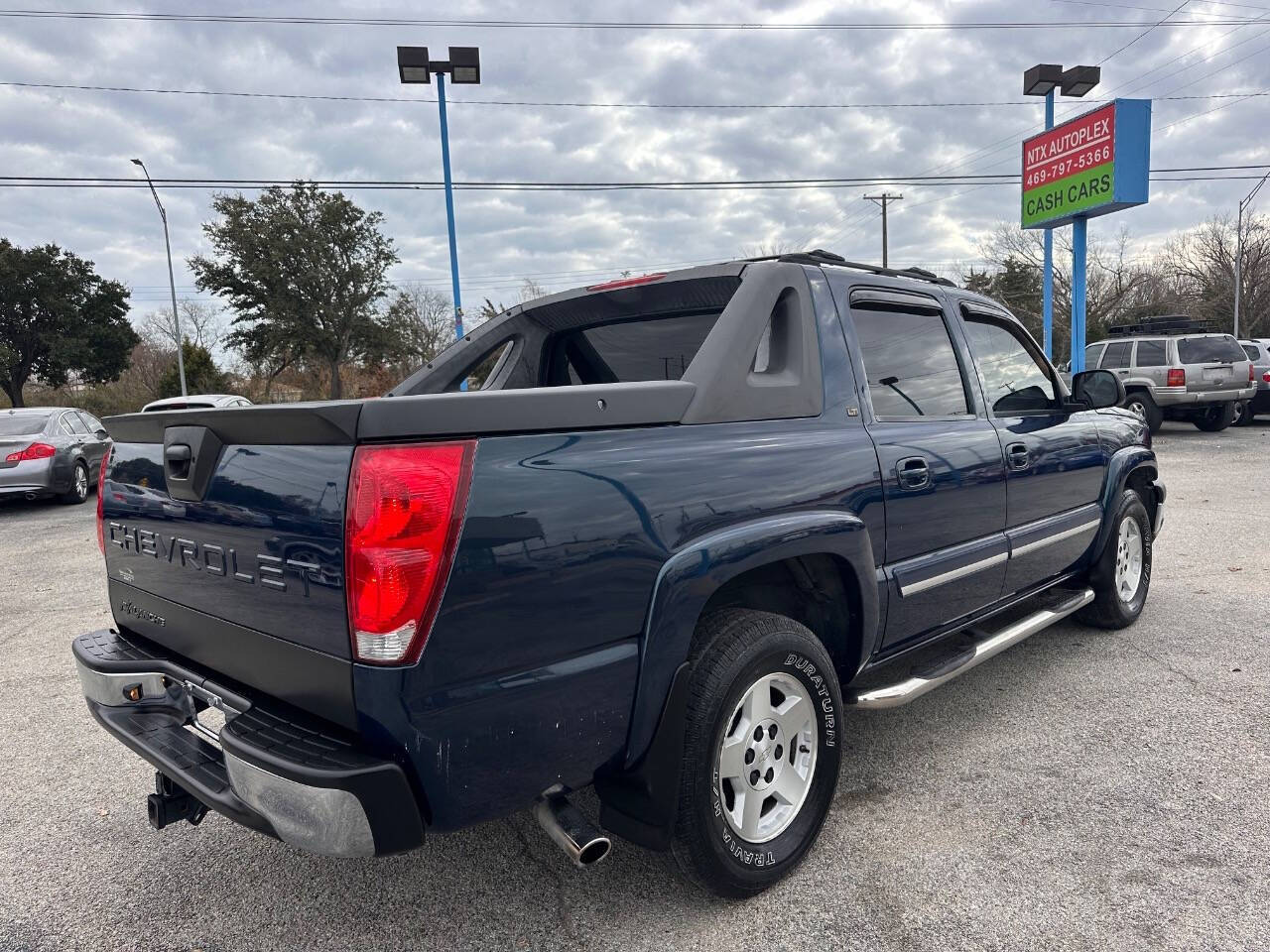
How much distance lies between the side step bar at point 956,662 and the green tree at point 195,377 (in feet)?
143

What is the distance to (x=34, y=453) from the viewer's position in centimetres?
1139

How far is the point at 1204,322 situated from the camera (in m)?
17.7

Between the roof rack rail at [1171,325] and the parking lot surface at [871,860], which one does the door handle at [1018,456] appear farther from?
the roof rack rail at [1171,325]

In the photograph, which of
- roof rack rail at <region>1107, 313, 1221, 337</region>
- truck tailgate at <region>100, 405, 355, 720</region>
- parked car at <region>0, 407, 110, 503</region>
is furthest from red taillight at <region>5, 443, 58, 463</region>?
roof rack rail at <region>1107, 313, 1221, 337</region>

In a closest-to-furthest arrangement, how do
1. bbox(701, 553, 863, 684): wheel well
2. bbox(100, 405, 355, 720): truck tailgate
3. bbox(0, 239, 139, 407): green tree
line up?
bbox(100, 405, 355, 720): truck tailgate < bbox(701, 553, 863, 684): wheel well < bbox(0, 239, 139, 407): green tree

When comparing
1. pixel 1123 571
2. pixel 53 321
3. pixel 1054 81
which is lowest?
pixel 1123 571

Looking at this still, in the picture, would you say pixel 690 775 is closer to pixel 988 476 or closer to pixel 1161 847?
pixel 1161 847

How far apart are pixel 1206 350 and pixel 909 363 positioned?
16231 mm

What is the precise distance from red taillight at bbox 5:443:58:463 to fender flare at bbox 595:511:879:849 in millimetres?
12365

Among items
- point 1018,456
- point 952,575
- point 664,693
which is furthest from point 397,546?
point 1018,456

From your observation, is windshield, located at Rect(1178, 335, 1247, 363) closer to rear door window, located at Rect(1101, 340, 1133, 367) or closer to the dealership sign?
rear door window, located at Rect(1101, 340, 1133, 367)

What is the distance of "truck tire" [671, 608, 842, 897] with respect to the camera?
221 centimetres

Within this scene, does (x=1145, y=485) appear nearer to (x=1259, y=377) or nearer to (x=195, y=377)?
(x=1259, y=377)

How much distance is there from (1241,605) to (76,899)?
20.5 ft
